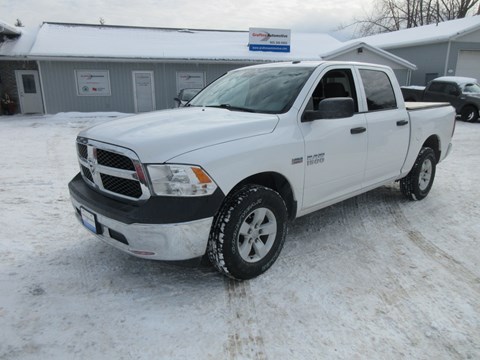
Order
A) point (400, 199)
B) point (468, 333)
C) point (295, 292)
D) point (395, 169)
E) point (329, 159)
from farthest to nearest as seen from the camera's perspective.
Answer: point (400, 199)
point (395, 169)
point (329, 159)
point (295, 292)
point (468, 333)

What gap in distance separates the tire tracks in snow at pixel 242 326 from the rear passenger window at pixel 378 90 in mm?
2640

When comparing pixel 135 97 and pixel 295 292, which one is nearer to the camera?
pixel 295 292

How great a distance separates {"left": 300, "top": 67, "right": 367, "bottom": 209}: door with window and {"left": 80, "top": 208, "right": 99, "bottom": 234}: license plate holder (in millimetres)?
1955

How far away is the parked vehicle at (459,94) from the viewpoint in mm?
15859

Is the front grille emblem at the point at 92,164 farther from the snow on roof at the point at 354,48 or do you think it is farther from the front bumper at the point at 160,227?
the snow on roof at the point at 354,48

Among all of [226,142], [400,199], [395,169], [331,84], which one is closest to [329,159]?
[331,84]

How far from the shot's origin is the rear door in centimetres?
447

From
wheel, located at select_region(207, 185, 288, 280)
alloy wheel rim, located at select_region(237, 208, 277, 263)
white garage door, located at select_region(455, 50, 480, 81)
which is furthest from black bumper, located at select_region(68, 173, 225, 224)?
white garage door, located at select_region(455, 50, 480, 81)

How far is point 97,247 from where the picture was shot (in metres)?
A: 4.07

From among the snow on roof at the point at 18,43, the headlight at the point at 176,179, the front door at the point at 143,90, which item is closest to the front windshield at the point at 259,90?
the headlight at the point at 176,179

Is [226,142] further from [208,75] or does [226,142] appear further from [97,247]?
[208,75]

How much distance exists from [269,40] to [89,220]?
19951mm

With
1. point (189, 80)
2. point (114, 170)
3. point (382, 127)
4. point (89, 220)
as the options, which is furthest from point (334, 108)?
point (189, 80)

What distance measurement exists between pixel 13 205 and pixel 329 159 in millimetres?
4305
